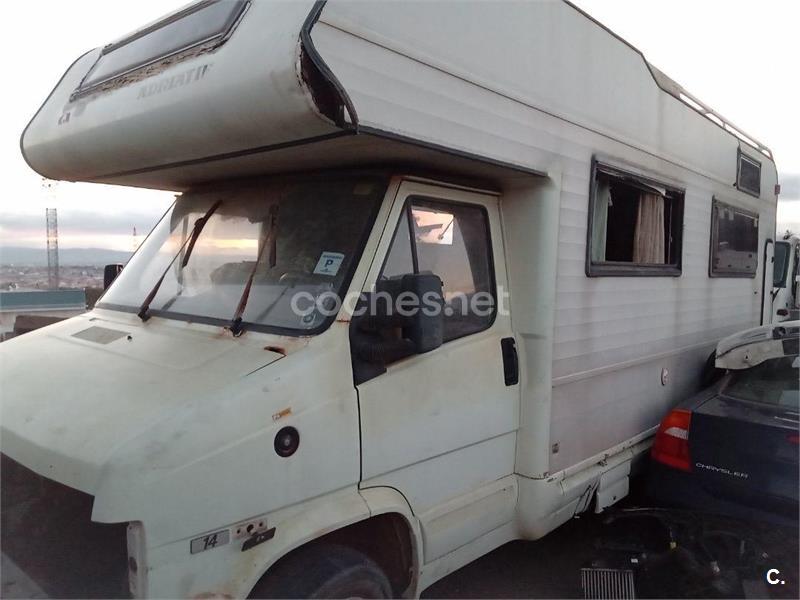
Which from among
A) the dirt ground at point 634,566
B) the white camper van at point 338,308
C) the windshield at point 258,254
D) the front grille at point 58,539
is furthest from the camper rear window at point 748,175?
the front grille at point 58,539

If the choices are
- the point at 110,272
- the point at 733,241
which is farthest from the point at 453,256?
the point at 733,241

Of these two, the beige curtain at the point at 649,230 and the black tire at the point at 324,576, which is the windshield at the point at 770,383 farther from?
the black tire at the point at 324,576

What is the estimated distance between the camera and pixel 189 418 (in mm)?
2037

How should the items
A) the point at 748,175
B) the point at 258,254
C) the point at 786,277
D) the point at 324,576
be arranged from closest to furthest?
the point at 324,576 < the point at 258,254 < the point at 748,175 < the point at 786,277

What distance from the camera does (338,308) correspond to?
2471mm

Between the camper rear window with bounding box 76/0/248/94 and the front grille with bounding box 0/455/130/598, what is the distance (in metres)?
1.95

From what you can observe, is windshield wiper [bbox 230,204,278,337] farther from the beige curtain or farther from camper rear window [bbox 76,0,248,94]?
the beige curtain

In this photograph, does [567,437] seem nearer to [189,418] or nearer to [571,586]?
[571,586]

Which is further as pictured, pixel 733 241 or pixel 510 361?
pixel 733 241

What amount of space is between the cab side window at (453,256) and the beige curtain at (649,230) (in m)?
1.60

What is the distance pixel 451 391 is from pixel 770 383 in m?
2.40

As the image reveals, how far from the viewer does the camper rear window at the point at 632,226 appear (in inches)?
147

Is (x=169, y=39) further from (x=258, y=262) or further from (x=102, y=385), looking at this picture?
(x=102, y=385)

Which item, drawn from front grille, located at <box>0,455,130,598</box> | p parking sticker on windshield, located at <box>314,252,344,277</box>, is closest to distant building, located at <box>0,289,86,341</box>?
front grille, located at <box>0,455,130,598</box>
